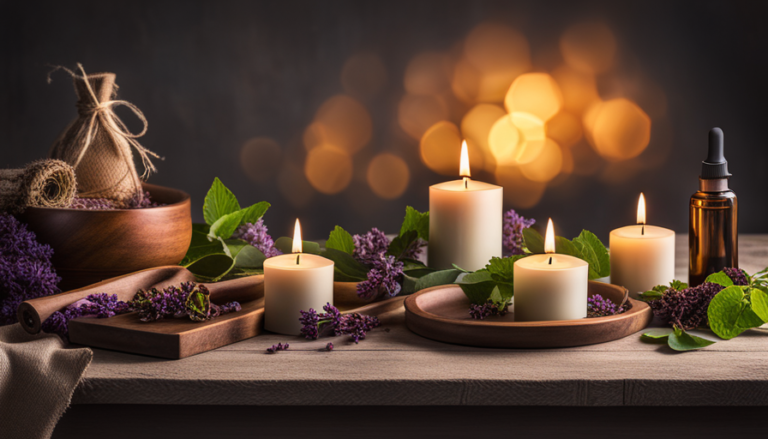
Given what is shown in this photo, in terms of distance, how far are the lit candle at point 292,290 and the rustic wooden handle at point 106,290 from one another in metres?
0.14

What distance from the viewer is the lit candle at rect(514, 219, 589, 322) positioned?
2.06 ft

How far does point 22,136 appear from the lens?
1582mm

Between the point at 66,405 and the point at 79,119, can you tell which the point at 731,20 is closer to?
the point at 79,119

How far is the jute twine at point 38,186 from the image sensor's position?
734 millimetres

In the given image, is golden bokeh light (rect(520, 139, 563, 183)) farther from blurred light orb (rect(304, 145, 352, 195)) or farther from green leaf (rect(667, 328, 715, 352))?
green leaf (rect(667, 328, 715, 352))

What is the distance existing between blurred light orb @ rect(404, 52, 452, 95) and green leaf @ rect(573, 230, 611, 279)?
92 centimetres

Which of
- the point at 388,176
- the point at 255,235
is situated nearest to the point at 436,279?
the point at 255,235

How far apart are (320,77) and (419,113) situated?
256mm

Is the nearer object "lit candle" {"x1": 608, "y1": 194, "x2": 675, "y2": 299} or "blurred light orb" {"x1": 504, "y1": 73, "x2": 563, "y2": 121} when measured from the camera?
"lit candle" {"x1": 608, "y1": 194, "x2": 675, "y2": 299}

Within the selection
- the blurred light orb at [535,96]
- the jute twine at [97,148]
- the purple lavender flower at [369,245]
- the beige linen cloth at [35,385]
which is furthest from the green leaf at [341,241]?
the blurred light orb at [535,96]

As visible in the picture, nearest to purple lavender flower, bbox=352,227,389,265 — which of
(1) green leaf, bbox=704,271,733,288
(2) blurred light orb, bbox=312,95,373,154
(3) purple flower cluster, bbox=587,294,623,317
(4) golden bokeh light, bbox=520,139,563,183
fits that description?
(3) purple flower cluster, bbox=587,294,623,317

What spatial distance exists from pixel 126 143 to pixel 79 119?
0.06m

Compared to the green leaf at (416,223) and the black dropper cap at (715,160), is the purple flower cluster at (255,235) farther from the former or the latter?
the black dropper cap at (715,160)

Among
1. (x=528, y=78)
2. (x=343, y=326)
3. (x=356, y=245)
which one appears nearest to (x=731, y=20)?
(x=528, y=78)
